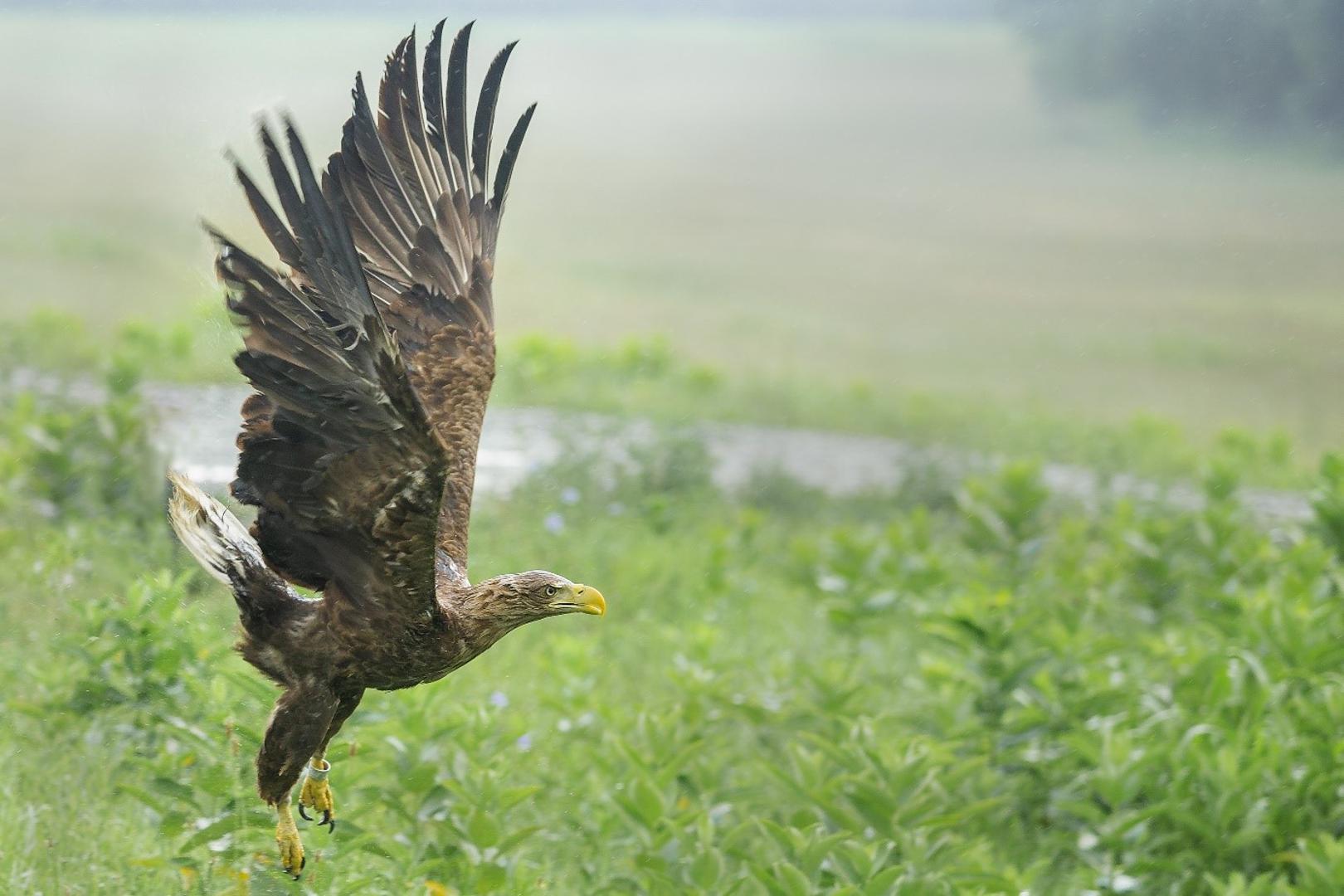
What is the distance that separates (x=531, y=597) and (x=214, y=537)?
933 mm

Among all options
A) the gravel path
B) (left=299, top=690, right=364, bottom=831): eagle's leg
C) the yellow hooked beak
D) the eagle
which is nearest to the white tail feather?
the eagle

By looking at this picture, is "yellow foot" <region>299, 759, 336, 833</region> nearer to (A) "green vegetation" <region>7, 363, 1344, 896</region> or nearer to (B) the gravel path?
(A) "green vegetation" <region>7, 363, 1344, 896</region>

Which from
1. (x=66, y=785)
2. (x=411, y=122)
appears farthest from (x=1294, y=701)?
(x=66, y=785)

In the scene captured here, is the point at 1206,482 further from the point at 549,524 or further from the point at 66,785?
the point at 66,785

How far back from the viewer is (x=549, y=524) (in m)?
7.41

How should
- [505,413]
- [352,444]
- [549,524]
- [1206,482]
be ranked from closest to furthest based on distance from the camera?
[352,444] → [549,524] → [1206,482] → [505,413]

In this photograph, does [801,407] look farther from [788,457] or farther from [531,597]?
[531,597]

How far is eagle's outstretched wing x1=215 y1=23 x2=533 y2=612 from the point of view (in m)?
3.54

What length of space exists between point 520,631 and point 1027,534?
2.51 metres

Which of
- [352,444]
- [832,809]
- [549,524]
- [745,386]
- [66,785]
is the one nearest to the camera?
[352,444]

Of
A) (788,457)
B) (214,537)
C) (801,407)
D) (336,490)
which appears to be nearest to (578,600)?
(336,490)

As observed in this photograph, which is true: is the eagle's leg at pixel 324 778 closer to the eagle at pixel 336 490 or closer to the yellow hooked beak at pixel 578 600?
the eagle at pixel 336 490

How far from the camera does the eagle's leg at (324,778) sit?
13.3 ft

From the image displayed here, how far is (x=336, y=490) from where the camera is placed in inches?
150
